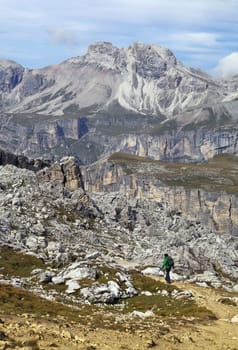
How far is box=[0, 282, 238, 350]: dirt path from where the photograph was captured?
26500mm

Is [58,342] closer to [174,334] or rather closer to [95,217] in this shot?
[174,334]

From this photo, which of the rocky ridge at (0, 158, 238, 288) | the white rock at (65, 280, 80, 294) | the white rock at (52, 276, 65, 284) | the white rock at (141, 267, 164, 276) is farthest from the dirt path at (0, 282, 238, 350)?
the rocky ridge at (0, 158, 238, 288)

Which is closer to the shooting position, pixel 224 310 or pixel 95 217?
pixel 224 310

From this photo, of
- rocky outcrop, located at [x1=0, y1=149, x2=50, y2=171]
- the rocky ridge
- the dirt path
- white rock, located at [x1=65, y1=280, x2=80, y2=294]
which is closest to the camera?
the dirt path

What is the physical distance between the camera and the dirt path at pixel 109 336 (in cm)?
2650

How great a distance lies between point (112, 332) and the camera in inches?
1246

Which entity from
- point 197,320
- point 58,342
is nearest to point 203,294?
point 197,320

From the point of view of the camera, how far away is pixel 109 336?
30.5m

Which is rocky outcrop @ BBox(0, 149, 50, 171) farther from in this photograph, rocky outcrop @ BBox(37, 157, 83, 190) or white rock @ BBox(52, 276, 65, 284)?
white rock @ BBox(52, 276, 65, 284)

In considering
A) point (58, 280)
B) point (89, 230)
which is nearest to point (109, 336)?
point (58, 280)

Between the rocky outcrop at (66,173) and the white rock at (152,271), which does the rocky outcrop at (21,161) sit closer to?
the rocky outcrop at (66,173)

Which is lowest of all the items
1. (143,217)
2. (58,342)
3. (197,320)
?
(143,217)

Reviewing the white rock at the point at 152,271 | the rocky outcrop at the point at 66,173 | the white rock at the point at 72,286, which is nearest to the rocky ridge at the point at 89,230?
the white rock at the point at 152,271

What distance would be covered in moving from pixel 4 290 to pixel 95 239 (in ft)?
163
